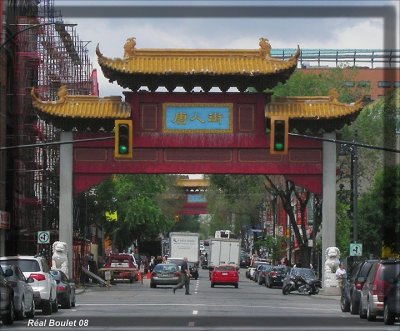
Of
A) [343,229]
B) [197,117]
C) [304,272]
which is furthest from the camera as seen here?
[343,229]

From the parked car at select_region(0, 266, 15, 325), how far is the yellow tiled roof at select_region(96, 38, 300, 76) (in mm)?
25031

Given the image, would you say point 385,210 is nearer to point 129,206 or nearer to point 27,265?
point 27,265

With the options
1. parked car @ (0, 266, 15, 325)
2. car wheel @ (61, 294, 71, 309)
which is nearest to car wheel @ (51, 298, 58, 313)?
car wheel @ (61, 294, 71, 309)

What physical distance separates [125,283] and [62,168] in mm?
18808

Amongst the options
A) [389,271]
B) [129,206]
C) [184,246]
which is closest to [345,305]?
[389,271]

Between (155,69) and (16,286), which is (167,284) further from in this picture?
(16,286)

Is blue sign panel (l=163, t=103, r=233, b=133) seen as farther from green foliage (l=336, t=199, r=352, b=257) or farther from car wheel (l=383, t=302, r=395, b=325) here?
car wheel (l=383, t=302, r=395, b=325)

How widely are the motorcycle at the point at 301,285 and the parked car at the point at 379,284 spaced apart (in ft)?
74.7

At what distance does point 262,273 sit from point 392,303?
141 ft

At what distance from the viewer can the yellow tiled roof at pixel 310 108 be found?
1962 inches

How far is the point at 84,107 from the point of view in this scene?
50.2m

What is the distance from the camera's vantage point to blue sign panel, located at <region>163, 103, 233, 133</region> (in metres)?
49.8

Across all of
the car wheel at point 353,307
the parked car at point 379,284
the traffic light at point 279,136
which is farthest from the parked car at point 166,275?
the parked car at point 379,284

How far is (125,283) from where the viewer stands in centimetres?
6700
